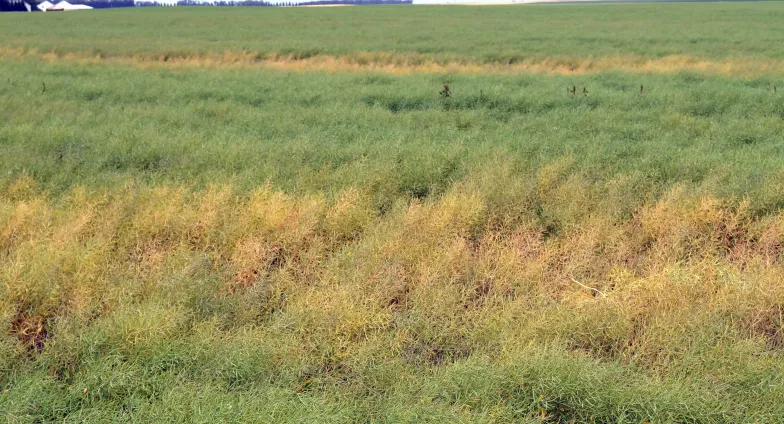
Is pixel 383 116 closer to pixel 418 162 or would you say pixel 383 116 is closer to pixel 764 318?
pixel 418 162

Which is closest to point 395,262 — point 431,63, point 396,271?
point 396,271

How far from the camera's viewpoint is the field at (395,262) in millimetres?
2838

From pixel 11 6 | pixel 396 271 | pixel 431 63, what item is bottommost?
pixel 396 271

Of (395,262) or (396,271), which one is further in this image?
(395,262)

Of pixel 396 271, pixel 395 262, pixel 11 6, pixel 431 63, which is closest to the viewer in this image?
pixel 396 271

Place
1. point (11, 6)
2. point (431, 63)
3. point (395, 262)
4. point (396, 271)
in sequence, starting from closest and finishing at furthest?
point (396, 271) < point (395, 262) < point (431, 63) < point (11, 6)

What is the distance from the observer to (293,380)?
2955 millimetres

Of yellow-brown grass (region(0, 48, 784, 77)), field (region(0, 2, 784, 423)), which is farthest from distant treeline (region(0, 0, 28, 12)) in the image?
field (region(0, 2, 784, 423))

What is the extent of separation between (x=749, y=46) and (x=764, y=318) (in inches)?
785

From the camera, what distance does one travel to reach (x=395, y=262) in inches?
164

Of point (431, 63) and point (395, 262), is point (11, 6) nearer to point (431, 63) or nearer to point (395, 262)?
point (431, 63)

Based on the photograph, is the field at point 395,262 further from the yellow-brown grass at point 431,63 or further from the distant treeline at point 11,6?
the distant treeline at point 11,6

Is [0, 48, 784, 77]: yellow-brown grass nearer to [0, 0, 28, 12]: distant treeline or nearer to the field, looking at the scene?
the field

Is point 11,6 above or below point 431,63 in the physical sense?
above
